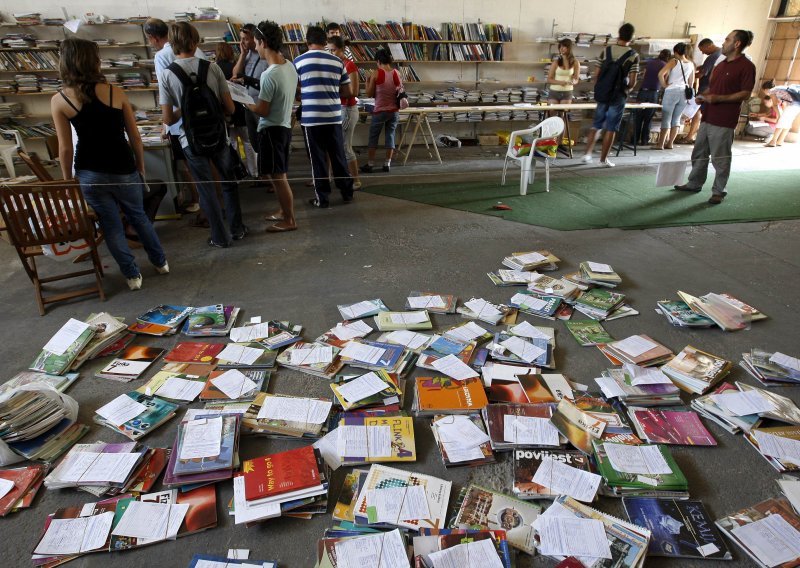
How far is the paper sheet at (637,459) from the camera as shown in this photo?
1706 millimetres

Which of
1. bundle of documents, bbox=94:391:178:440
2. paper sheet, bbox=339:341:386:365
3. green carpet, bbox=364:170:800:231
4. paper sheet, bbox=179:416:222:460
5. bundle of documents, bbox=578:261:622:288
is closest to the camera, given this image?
paper sheet, bbox=179:416:222:460

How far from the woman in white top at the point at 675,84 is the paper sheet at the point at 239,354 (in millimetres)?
7294

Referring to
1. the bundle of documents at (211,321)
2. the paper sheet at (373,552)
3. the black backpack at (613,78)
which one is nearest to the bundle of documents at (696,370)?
the paper sheet at (373,552)

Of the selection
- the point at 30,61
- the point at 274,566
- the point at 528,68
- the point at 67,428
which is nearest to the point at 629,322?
the point at 274,566

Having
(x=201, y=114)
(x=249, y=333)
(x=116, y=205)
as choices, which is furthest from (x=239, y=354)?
(x=201, y=114)

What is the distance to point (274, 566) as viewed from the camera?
1.42 m

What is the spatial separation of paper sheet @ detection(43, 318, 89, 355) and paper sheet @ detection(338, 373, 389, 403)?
1.43 m

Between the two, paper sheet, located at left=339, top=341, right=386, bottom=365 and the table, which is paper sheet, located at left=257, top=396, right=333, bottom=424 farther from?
the table

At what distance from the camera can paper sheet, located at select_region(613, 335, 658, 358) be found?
2.38 metres

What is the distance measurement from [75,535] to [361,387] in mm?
1108

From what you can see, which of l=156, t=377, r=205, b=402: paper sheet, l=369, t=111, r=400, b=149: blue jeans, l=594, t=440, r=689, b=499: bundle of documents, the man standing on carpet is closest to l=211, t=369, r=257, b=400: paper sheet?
l=156, t=377, r=205, b=402: paper sheet

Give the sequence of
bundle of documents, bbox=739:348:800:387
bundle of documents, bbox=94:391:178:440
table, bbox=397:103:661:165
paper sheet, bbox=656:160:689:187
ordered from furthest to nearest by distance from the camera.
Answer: table, bbox=397:103:661:165 → paper sheet, bbox=656:160:689:187 → bundle of documents, bbox=739:348:800:387 → bundle of documents, bbox=94:391:178:440

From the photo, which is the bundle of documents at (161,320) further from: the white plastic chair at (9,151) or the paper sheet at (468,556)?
the white plastic chair at (9,151)

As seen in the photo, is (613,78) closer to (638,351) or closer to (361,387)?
(638,351)
